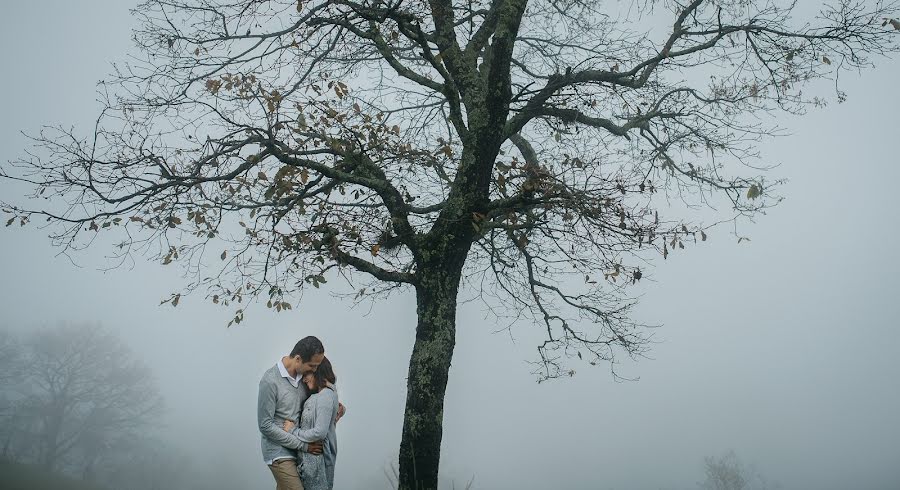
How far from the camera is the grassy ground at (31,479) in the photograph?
117 feet

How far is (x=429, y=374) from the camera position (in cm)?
842

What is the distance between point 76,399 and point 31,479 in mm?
5122

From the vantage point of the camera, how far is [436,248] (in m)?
8.86

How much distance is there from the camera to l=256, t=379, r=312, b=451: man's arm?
6.47 m

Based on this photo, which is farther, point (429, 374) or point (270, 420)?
point (429, 374)

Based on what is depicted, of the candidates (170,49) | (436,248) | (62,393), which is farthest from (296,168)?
(62,393)

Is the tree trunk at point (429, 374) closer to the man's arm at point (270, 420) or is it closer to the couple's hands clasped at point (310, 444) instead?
the couple's hands clasped at point (310, 444)

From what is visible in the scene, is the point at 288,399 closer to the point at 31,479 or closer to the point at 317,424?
the point at 317,424

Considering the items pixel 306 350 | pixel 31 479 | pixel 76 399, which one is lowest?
pixel 306 350

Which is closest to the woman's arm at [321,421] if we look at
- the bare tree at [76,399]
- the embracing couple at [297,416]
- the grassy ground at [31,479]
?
the embracing couple at [297,416]

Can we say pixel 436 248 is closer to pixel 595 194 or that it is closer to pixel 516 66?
pixel 595 194

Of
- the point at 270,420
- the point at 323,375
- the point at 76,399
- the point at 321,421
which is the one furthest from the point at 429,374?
the point at 76,399

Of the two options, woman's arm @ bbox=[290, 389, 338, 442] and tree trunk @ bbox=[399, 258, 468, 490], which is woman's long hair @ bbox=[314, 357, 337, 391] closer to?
woman's arm @ bbox=[290, 389, 338, 442]

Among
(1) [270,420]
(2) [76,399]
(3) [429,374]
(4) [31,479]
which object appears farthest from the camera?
(2) [76,399]
